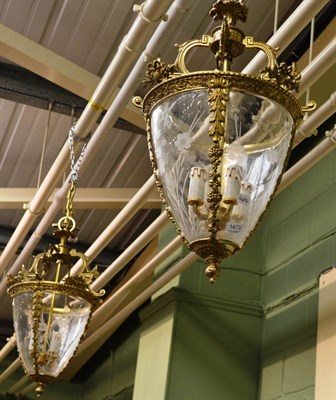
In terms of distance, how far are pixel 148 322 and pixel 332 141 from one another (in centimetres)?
222

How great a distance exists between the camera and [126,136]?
538cm

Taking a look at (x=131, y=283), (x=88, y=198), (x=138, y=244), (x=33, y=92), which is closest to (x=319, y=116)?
(x=138, y=244)

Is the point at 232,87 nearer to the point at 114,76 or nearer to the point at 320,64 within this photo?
the point at 320,64

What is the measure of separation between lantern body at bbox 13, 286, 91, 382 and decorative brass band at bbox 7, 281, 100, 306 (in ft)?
0.04

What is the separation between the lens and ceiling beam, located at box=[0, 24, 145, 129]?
3.72 m

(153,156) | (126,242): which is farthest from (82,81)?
(126,242)

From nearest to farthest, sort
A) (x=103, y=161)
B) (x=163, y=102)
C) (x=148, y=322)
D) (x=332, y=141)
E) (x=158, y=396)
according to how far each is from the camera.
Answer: (x=163, y=102)
(x=332, y=141)
(x=158, y=396)
(x=148, y=322)
(x=103, y=161)

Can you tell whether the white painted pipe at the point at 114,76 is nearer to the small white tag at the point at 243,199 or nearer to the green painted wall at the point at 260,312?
the green painted wall at the point at 260,312

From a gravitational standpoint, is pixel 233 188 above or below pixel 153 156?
below

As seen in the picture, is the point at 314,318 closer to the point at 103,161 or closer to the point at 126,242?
the point at 103,161

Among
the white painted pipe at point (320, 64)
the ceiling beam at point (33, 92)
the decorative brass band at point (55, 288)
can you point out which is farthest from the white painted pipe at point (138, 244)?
the white painted pipe at point (320, 64)

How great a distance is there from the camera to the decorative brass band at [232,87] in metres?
1.81

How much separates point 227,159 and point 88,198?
3277 millimetres

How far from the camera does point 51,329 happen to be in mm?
3389
